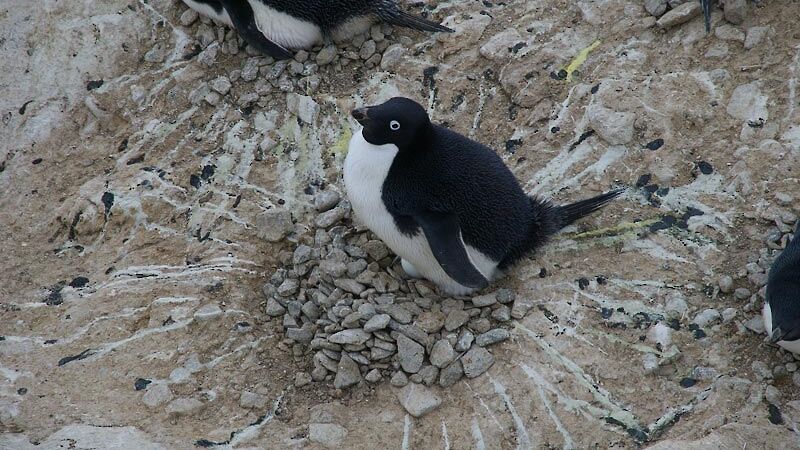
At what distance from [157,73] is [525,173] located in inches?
80.8

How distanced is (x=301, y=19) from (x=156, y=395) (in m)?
2.03

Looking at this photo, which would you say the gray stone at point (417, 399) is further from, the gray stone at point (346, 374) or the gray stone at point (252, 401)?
the gray stone at point (252, 401)

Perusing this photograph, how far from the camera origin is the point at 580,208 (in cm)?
375

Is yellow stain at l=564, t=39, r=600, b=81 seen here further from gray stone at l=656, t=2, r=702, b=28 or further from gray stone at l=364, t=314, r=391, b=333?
gray stone at l=364, t=314, r=391, b=333

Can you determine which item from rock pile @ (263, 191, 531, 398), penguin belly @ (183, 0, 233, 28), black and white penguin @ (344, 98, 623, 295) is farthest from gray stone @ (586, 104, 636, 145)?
penguin belly @ (183, 0, 233, 28)

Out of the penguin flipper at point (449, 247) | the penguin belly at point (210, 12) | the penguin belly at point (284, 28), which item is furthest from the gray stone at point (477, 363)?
the penguin belly at point (210, 12)

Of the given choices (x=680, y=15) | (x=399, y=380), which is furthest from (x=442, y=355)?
(x=680, y=15)

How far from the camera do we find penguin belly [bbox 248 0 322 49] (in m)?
4.49

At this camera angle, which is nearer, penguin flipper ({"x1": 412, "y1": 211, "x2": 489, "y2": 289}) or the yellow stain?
penguin flipper ({"x1": 412, "y1": 211, "x2": 489, "y2": 289})

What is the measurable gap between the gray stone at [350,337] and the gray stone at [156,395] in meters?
0.65

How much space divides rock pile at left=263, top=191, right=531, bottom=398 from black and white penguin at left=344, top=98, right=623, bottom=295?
14cm

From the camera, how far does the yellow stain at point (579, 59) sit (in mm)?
4215

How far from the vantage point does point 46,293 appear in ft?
13.0

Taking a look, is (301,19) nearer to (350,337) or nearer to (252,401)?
(350,337)
